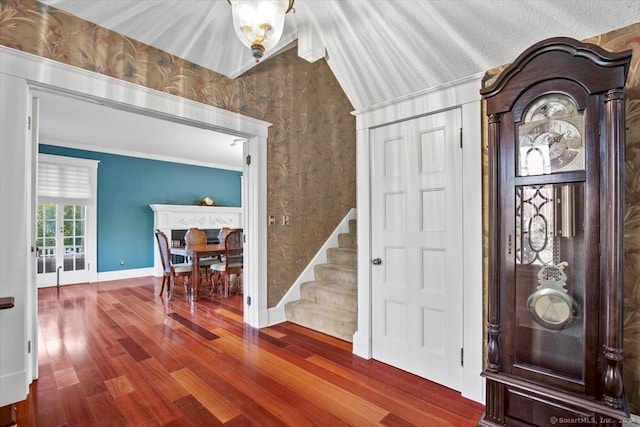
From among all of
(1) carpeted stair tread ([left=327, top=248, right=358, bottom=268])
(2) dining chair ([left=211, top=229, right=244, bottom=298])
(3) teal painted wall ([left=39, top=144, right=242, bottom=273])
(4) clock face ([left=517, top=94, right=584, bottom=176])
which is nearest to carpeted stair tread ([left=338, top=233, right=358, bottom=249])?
(1) carpeted stair tread ([left=327, top=248, right=358, bottom=268])

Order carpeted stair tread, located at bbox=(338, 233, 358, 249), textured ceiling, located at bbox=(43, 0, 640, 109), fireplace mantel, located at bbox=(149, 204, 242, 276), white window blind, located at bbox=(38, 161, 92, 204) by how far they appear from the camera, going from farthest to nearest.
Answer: fireplace mantel, located at bbox=(149, 204, 242, 276), white window blind, located at bbox=(38, 161, 92, 204), carpeted stair tread, located at bbox=(338, 233, 358, 249), textured ceiling, located at bbox=(43, 0, 640, 109)

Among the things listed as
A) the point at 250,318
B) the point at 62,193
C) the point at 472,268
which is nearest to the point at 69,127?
the point at 62,193

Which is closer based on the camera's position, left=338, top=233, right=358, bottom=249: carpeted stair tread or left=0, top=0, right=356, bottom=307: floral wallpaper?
left=0, top=0, right=356, bottom=307: floral wallpaper

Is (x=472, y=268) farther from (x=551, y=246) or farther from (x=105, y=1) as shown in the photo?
(x=105, y=1)

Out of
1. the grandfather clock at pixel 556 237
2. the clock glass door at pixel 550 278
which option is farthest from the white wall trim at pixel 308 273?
the clock glass door at pixel 550 278

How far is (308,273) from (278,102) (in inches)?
81.9

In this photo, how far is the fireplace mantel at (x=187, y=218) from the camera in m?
6.74

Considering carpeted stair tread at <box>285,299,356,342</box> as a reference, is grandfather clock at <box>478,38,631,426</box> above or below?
above

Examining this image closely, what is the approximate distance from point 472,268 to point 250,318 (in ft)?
7.92

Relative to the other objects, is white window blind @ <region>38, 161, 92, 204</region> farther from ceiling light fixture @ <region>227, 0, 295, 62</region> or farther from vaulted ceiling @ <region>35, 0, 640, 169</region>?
ceiling light fixture @ <region>227, 0, 295, 62</region>

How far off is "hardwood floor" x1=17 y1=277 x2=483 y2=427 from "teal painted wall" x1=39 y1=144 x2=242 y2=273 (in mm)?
2943

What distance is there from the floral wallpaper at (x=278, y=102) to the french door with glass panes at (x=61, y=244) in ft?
15.1

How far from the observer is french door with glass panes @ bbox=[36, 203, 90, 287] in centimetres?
552

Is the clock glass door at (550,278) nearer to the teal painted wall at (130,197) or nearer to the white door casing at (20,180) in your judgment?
the white door casing at (20,180)
